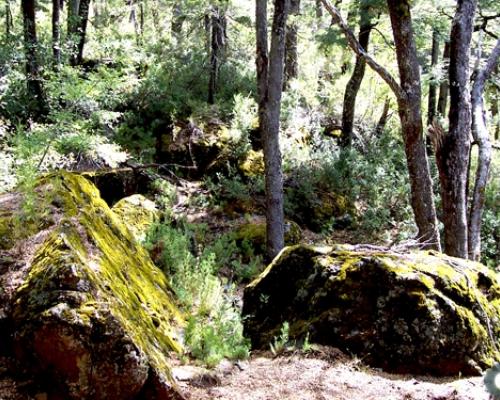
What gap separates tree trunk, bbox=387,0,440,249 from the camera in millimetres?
7188

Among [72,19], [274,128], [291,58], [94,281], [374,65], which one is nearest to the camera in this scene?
[94,281]

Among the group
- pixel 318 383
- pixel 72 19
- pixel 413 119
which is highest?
pixel 72 19

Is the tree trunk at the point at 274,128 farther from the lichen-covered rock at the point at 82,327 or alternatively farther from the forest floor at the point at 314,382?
the lichen-covered rock at the point at 82,327

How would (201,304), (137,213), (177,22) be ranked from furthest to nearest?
(177,22) < (137,213) < (201,304)

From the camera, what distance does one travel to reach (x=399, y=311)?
176 inches

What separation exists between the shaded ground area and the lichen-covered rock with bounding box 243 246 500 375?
0.20 meters

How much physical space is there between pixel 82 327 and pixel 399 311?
291cm

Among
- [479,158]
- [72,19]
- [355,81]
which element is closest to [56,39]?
[72,19]

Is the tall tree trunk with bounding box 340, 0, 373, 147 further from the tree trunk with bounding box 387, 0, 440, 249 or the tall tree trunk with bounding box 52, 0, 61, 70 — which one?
the tall tree trunk with bounding box 52, 0, 61, 70

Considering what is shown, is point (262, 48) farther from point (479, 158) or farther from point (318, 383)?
point (318, 383)

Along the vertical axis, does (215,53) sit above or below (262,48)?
above

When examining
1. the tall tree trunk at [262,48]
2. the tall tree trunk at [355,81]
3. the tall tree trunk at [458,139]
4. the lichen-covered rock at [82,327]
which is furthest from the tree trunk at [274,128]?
the tall tree trunk at [355,81]

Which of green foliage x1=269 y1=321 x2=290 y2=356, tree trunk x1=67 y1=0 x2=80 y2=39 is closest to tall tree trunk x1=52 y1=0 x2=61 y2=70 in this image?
tree trunk x1=67 y1=0 x2=80 y2=39

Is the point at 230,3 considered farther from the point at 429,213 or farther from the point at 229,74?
the point at 429,213
